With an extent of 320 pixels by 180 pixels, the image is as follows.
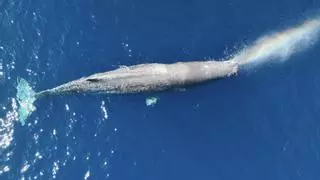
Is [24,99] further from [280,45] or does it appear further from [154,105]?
[280,45]

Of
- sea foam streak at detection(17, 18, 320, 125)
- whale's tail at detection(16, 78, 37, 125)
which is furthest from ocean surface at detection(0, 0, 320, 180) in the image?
sea foam streak at detection(17, 18, 320, 125)

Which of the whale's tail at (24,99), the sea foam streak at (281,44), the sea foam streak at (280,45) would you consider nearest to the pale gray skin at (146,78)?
the whale's tail at (24,99)

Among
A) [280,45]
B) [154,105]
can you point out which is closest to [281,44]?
[280,45]

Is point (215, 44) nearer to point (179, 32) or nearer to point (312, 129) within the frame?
point (179, 32)

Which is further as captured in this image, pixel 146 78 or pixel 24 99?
pixel 146 78

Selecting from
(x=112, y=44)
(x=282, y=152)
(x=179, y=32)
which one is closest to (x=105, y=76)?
(x=112, y=44)
